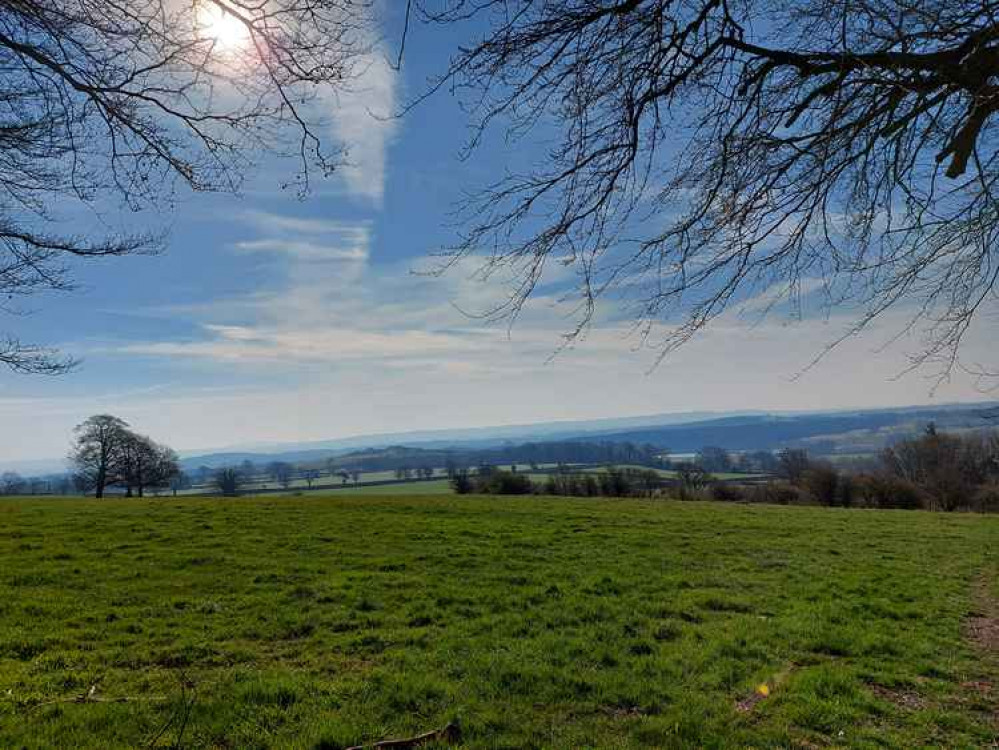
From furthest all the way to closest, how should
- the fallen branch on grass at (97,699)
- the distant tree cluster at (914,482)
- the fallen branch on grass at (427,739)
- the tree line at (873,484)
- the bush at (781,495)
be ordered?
the bush at (781,495) → the tree line at (873,484) → the distant tree cluster at (914,482) → the fallen branch on grass at (97,699) → the fallen branch on grass at (427,739)

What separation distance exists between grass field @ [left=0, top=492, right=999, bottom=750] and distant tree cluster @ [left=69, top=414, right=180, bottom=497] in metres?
40.3

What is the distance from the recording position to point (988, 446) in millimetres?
49406

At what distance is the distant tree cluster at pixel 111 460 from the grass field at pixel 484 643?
Result: 40302 millimetres

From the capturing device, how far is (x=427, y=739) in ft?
15.2

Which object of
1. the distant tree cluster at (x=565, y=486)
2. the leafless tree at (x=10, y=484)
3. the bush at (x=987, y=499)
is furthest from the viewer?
the leafless tree at (x=10, y=484)

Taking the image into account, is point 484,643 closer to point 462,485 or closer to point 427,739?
point 427,739

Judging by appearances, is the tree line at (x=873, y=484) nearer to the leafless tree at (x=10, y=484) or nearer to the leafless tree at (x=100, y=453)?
the leafless tree at (x=100, y=453)

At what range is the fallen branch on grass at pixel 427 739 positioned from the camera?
4391 mm

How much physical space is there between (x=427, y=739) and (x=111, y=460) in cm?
5542

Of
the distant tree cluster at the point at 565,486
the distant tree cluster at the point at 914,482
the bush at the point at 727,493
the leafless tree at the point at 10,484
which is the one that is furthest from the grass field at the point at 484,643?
the leafless tree at the point at 10,484

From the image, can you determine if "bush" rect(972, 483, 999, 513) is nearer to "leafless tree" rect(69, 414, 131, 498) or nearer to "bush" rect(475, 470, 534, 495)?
"bush" rect(475, 470, 534, 495)

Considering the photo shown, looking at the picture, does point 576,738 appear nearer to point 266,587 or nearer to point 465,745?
point 465,745

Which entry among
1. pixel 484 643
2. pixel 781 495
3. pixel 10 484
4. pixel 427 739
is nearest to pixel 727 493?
pixel 781 495

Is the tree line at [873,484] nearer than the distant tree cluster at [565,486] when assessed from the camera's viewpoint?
Yes
